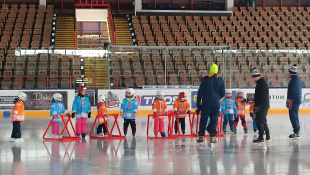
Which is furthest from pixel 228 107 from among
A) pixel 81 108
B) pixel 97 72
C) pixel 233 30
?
pixel 233 30

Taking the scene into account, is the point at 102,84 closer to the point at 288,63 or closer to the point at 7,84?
the point at 7,84

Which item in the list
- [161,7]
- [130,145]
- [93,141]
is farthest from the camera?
[161,7]

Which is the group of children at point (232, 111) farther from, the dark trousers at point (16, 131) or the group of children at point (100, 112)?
the dark trousers at point (16, 131)

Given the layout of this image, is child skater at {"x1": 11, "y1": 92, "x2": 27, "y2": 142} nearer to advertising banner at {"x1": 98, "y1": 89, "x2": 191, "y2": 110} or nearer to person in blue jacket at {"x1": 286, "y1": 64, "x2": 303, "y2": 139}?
person in blue jacket at {"x1": 286, "y1": 64, "x2": 303, "y2": 139}

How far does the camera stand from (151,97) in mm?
27969

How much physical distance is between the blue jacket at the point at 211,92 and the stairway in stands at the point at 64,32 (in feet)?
80.2

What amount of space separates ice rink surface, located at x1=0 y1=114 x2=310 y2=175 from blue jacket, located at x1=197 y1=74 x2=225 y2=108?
0.95 meters

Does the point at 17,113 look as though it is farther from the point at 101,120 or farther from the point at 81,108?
the point at 101,120

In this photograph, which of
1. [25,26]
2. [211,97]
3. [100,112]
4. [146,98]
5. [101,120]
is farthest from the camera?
[25,26]

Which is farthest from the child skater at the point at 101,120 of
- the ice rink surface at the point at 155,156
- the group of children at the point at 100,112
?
the ice rink surface at the point at 155,156

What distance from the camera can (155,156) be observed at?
11086 mm

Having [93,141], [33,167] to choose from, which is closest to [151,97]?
[93,141]

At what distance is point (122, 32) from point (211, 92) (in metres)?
26.3

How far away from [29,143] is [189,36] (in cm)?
2472
